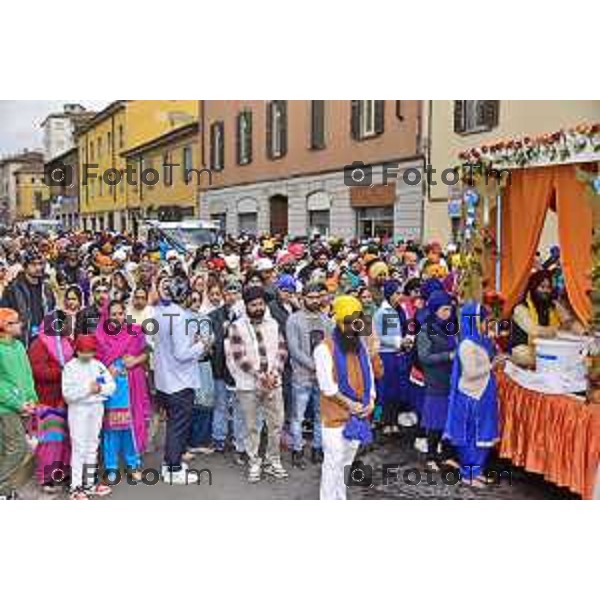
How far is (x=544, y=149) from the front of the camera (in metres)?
5.01

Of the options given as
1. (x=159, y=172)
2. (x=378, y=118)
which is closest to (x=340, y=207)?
(x=378, y=118)

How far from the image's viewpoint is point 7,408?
14.5ft

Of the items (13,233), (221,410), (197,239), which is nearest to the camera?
(221,410)

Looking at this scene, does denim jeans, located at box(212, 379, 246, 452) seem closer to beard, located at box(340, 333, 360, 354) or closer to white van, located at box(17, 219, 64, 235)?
beard, located at box(340, 333, 360, 354)

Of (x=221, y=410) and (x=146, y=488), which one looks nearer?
(x=146, y=488)

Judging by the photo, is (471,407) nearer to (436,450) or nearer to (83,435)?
(436,450)

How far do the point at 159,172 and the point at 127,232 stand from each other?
1.84 metres

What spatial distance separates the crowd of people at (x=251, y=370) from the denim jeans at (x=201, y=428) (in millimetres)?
11

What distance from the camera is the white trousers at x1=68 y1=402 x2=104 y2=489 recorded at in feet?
15.4

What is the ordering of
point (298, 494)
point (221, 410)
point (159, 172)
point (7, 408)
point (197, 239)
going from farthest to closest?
point (197, 239) < point (159, 172) < point (221, 410) < point (298, 494) < point (7, 408)

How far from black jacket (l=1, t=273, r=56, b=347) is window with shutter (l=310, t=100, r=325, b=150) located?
2813 mm

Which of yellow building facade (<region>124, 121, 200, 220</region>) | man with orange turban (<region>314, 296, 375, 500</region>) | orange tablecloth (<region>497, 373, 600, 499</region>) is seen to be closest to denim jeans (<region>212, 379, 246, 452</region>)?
man with orange turban (<region>314, 296, 375, 500</region>)

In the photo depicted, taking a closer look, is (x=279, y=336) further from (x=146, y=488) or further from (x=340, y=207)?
(x=340, y=207)

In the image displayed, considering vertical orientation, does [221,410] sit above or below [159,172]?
below
